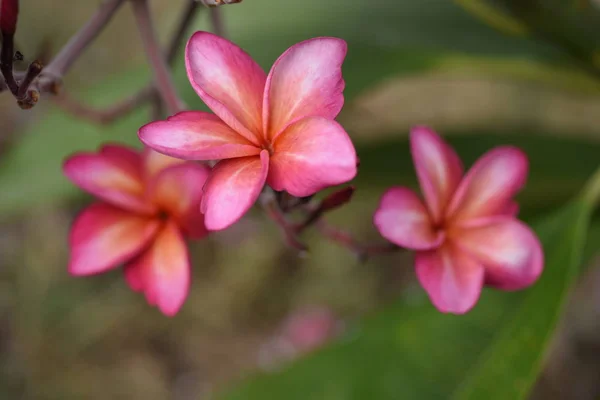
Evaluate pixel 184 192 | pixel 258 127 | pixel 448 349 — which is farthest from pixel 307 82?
pixel 448 349

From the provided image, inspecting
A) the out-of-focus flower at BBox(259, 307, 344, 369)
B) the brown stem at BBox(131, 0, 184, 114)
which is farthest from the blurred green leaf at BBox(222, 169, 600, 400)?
the out-of-focus flower at BBox(259, 307, 344, 369)

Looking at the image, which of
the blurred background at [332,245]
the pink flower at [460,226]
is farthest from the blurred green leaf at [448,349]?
the pink flower at [460,226]

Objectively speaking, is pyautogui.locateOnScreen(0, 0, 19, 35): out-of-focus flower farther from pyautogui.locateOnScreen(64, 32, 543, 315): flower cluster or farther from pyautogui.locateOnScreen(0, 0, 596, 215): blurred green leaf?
pyautogui.locateOnScreen(0, 0, 596, 215): blurred green leaf

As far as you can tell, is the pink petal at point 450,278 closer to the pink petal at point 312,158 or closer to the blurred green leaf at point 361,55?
the pink petal at point 312,158

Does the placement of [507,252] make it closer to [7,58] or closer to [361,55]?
[7,58]

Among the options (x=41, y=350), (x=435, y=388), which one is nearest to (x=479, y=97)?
(x=435, y=388)

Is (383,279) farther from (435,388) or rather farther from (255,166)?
(255,166)
